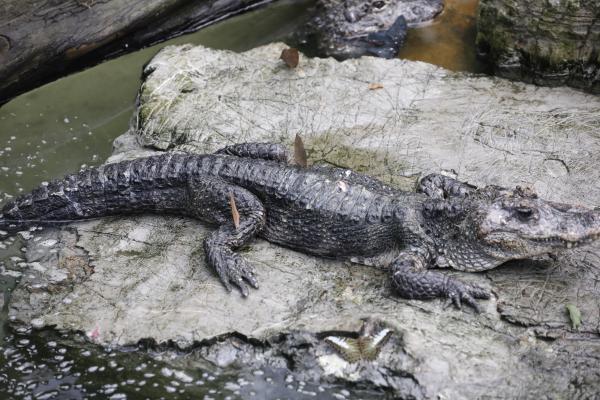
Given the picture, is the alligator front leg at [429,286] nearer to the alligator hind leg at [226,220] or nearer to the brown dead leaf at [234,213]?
the alligator hind leg at [226,220]

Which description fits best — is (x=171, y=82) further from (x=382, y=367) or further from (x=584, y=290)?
(x=584, y=290)

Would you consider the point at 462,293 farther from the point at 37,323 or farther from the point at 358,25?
the point at 358,25

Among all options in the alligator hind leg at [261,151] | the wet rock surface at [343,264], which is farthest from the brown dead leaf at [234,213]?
the alligator hind leg at [261,151]

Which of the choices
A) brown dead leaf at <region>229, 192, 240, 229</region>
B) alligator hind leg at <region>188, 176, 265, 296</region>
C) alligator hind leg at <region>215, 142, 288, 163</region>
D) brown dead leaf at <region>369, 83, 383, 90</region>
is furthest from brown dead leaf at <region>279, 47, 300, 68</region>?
brown dead leaf at <region>229, 192, 240, 229</region>

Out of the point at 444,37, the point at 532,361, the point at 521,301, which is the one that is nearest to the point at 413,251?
the point at 521,301

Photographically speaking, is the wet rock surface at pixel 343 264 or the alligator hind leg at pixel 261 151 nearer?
the wet rock surface at pixel 343 264
